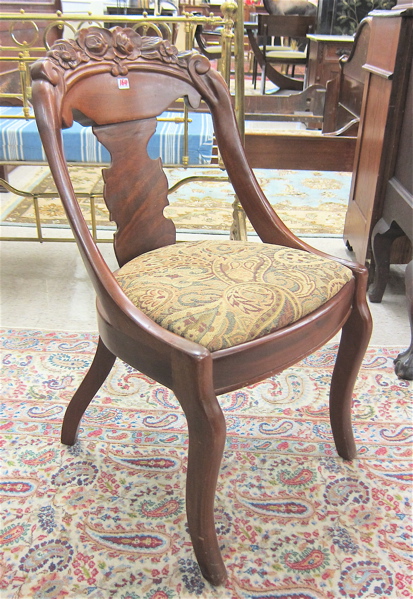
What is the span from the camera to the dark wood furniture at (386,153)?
2051mm

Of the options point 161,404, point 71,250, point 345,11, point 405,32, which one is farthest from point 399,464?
point 345,11

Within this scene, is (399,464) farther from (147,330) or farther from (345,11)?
(345,11)

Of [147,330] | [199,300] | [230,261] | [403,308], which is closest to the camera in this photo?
[147,330]

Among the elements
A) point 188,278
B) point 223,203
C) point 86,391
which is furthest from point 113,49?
point 223,203

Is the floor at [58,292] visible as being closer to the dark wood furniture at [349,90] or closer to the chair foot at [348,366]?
the chair foot at [348,366]

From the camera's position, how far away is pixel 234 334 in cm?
107

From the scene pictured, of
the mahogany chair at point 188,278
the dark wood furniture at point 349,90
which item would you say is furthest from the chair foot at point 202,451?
the dark wood furniture at point 349,90

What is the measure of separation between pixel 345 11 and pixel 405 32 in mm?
4260

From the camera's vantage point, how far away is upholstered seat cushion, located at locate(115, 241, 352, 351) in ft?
3.58

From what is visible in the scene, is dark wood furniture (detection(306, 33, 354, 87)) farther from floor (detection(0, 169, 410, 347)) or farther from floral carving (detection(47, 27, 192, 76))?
floral carving (detection(47, 27, 192, 76))

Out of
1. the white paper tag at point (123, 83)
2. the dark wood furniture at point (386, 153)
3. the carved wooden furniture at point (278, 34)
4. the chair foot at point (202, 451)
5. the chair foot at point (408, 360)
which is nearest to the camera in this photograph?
the chair foot at point (202, 451)

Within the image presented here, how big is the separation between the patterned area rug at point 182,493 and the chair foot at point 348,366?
74 millimetres

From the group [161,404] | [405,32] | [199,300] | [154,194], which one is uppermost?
[405,32]

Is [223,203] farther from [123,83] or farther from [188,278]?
[188,278]
